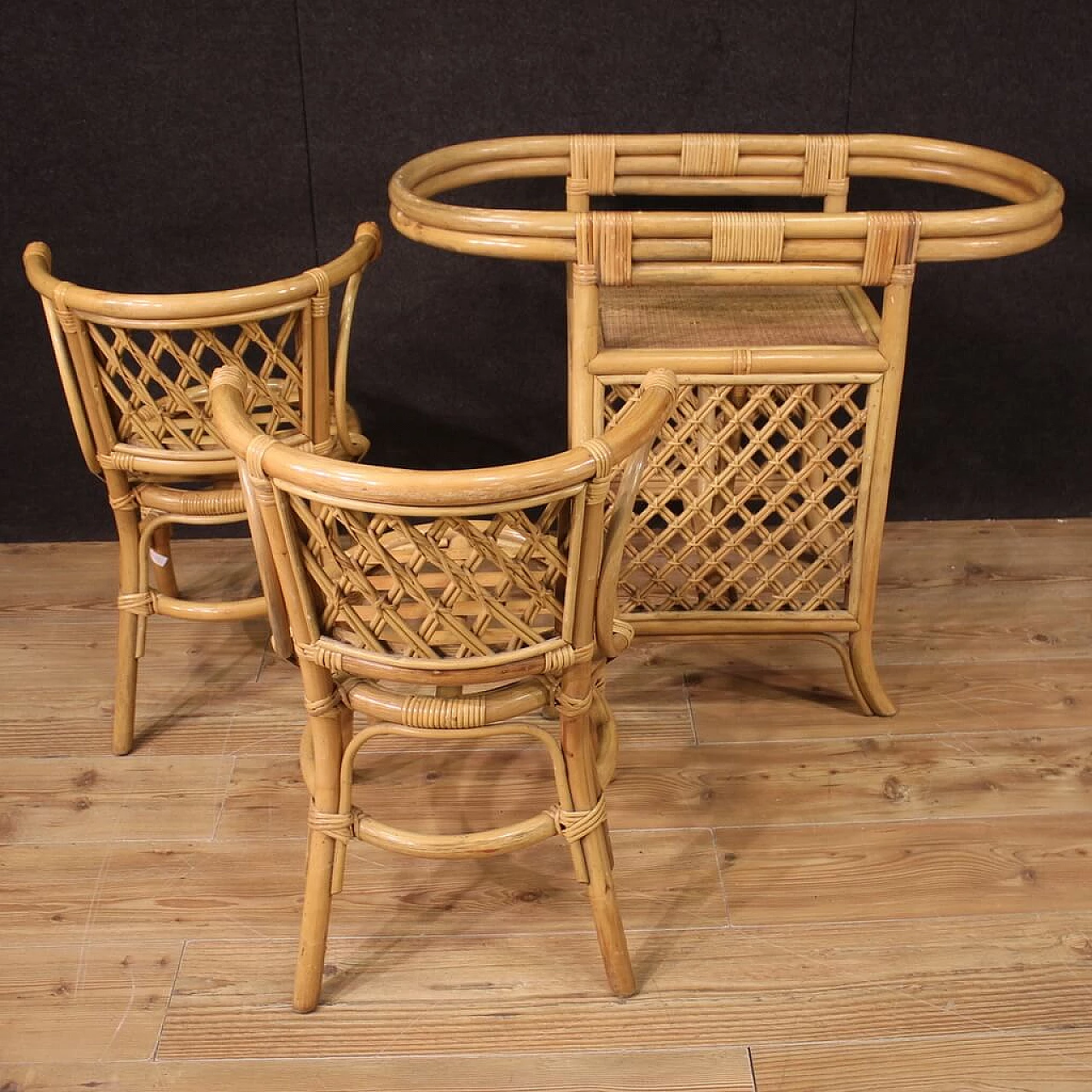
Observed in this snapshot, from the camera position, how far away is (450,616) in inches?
52.6

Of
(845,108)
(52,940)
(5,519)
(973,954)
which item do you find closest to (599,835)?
(973,954)

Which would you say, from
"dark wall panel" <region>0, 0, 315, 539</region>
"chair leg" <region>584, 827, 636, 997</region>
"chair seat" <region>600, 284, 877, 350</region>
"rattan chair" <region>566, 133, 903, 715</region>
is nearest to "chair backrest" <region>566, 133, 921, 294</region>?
"rattan chair" <region>566, 133, 903, 715</region>

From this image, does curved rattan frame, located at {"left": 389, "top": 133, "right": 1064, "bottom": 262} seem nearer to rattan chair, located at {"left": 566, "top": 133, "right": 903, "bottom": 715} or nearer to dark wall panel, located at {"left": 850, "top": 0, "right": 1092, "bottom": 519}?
rattan chair, located at {"left": 566, "top": 133, "right": 903, "bottom": 715}

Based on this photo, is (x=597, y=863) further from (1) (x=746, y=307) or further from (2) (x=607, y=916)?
(1) (x=746, y=307)

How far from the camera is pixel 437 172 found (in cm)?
203

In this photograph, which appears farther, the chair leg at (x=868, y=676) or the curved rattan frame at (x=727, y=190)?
the chair leg at (x=868, y=676)

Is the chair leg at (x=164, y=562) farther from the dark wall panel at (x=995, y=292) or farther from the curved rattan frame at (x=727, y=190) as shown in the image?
the dark wall panel at (x=995, y=292)

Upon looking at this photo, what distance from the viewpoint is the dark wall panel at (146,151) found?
2.18m

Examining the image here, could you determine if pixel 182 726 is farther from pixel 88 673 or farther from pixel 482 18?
pixel 482 18

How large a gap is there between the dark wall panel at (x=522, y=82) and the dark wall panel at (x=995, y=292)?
0.12 metres

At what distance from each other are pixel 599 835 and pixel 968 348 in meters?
1.40

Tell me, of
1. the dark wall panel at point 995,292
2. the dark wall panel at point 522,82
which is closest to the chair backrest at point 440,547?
the dark wall panel at point 522,82

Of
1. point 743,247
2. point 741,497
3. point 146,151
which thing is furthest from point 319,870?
point 146,151

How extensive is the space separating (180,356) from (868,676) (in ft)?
3.82
